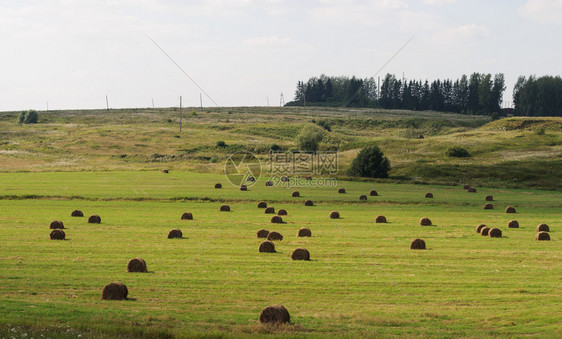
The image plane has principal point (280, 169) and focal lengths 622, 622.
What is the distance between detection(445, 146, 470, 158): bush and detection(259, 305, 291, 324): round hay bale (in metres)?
97.1

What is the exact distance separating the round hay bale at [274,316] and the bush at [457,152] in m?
97.1

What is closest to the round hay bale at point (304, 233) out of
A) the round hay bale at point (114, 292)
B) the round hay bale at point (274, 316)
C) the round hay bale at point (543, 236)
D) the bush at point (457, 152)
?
the round hay bale at point (543, 236)

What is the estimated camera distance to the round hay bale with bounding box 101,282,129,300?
20484 mm

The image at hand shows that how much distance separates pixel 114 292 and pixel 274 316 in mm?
6091

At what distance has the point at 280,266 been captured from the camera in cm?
2678

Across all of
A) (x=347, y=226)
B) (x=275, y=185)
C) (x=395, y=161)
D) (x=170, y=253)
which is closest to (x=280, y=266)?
(x=170, y=253)

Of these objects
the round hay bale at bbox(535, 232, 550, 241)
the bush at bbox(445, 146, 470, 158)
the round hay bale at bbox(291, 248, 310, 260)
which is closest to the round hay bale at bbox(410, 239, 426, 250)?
the round hay bale at bbox(291, 248, 310, 260)

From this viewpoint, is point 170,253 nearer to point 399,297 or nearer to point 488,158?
point 399,297

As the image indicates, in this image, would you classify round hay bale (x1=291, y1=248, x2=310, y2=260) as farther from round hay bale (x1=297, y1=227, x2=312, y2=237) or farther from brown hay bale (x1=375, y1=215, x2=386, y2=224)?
brown hay bale (x1=375, y1=215, x2=386, y2=224)

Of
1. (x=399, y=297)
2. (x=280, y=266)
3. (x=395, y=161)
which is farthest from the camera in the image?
(x=395, y=161)

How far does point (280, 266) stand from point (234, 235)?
33.7 feet

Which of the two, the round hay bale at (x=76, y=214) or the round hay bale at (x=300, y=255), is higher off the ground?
the round hay bale at (x=76, y=214)

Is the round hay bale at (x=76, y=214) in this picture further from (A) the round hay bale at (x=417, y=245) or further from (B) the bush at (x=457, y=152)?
(B) the bush at (x=457, y=152)

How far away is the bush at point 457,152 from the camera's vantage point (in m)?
110
